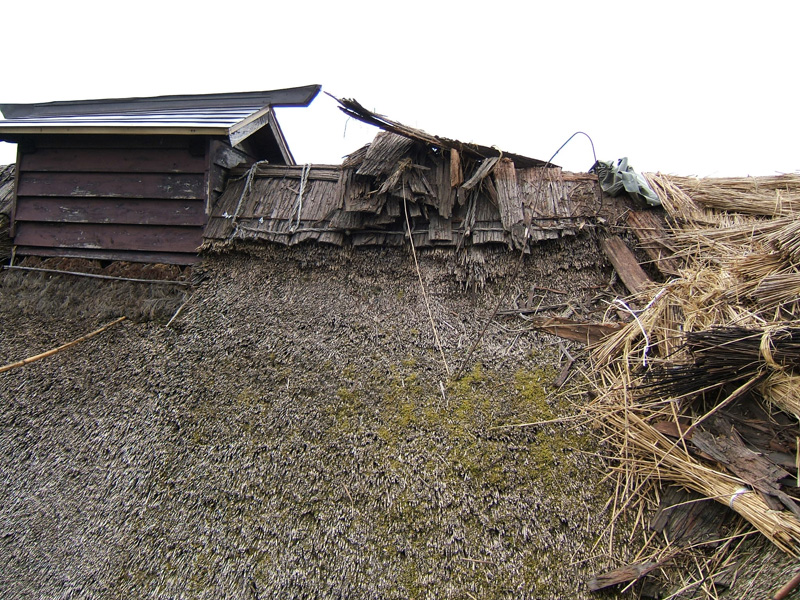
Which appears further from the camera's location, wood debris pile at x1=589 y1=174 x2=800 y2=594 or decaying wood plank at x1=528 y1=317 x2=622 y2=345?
decaying wood plank at x1=528 y1=317 x2=622 y2=345

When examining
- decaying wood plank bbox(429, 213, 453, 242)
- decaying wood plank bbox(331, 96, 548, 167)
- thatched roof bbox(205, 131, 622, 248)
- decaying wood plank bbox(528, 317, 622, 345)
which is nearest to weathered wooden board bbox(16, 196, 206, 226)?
thatched roof bbox(205, 131, 622, 248)

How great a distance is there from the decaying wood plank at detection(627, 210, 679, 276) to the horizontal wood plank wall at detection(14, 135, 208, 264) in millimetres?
3797

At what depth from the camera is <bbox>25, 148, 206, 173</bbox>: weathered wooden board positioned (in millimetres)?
4195

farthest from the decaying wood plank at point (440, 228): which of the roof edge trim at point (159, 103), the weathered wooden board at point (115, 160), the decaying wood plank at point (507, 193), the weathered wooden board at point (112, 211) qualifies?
the weathered wooden board at point (115, 160)

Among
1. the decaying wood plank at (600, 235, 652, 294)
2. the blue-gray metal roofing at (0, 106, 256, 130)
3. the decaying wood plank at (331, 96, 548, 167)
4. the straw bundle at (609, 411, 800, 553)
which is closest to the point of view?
the straw bundle at (609, 411, 800, 553)

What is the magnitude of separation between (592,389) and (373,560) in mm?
1639

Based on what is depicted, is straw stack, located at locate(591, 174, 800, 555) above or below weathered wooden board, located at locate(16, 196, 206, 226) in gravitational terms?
below

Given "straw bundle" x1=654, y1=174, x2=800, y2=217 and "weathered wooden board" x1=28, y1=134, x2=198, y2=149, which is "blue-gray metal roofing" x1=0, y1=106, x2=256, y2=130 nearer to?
"weathered wooden board" x1=28, y1=134, x2=198, y2=149

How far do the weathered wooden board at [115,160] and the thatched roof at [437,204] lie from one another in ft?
3.36

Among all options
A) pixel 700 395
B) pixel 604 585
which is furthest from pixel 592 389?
pixel 604 585

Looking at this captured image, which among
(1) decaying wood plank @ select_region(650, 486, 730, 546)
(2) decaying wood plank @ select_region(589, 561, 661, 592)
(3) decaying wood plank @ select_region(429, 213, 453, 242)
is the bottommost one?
(2) decaying wood plank @ select_region(589, 561, 661, 592)

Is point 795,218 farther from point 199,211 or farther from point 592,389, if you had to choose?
point 199,211

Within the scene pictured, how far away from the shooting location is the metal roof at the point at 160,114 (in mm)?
Result: 3932

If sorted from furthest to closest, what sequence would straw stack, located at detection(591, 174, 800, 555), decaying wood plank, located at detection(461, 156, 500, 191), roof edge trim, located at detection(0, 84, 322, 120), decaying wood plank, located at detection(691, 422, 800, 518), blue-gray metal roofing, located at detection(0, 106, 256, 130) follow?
1. roof edge trim, located at detection(0, 84, 322, 120)
2. blue-gray metal roofing, located at detection(0, 106, 256, 130)
3. decaying wood plank, located at detection(461, 156, 500, 191)
4. straw stack, located at detection(591, 174, 800, 555)
5. decaying wood plank, located at detection(691, 422, 800, 518)
